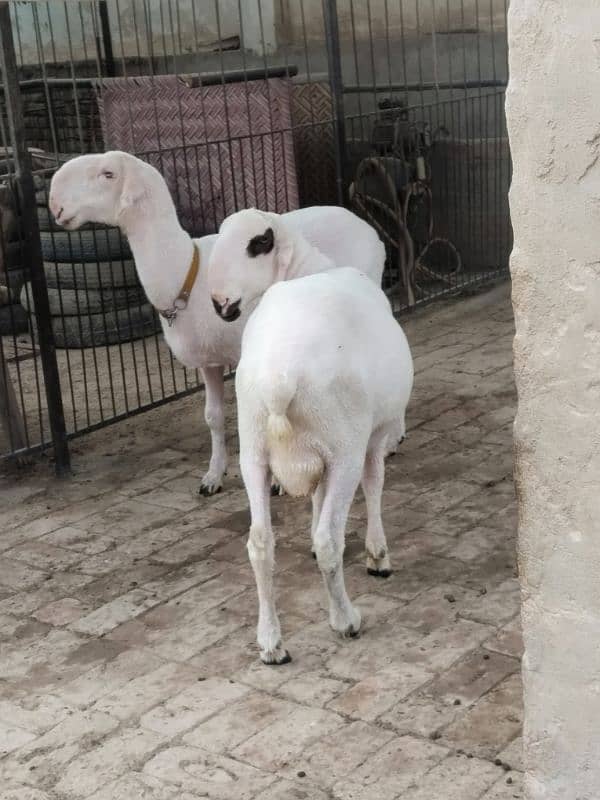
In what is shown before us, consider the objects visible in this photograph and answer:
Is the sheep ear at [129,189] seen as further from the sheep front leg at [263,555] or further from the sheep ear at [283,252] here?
the sheep front leg at [263,555]

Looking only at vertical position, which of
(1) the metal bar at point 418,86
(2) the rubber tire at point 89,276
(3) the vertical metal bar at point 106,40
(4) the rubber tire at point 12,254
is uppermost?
(3) the vertical metal bar at point 106,40

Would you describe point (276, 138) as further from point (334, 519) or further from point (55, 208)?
point (334, 519)

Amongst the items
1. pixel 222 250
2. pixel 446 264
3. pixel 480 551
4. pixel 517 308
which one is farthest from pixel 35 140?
pixel 517 308

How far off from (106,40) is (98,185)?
562 centimetres

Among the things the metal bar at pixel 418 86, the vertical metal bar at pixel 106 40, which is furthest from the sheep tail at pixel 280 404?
the vertical metal bar at pixel 106 40

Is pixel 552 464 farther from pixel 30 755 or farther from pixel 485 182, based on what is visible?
pixel 485 182

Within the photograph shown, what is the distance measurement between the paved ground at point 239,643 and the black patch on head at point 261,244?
126 cm

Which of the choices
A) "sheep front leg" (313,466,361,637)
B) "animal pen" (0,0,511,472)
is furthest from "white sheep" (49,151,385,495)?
"sheep front leg" (313,466,361,637)

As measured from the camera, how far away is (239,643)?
4.26 meters

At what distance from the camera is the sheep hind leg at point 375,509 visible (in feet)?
14.9

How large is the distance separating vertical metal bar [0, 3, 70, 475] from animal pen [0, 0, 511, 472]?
0.84m

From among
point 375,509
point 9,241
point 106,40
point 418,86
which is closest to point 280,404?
point 375,509

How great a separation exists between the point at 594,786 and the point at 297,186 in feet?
21.8

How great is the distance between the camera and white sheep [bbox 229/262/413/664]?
12.6 ft
